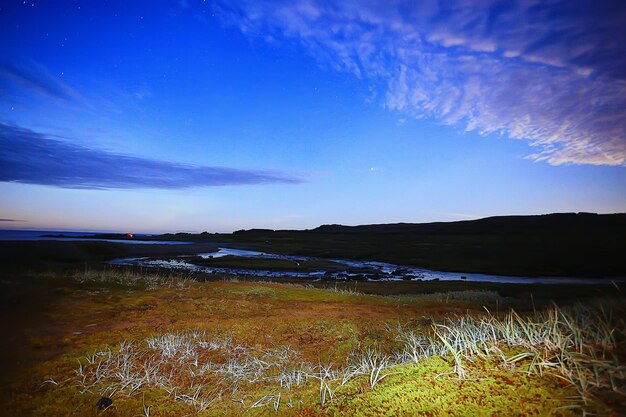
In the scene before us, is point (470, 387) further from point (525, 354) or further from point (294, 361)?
point (294, 361)

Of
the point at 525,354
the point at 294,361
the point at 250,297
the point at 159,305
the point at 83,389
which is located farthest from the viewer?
the point at 250,297

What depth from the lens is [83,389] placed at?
398cm

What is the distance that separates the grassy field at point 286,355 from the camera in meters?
2.27

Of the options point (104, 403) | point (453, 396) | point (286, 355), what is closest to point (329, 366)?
point (453, 396)

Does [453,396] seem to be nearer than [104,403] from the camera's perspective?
Yes

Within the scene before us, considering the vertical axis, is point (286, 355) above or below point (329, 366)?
below

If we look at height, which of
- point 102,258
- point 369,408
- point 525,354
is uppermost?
point 525,354

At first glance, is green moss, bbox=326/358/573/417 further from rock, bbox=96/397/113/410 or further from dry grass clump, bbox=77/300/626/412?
rock, bbox=96/397/113/410

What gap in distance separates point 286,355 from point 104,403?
2.82 metres

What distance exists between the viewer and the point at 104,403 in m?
3.49

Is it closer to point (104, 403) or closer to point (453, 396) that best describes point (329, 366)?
point (453, 396)

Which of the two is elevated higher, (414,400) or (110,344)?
(414,400)

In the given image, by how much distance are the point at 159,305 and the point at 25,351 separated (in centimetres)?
367

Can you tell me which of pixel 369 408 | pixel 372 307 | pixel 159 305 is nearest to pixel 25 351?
pixel 159 305
